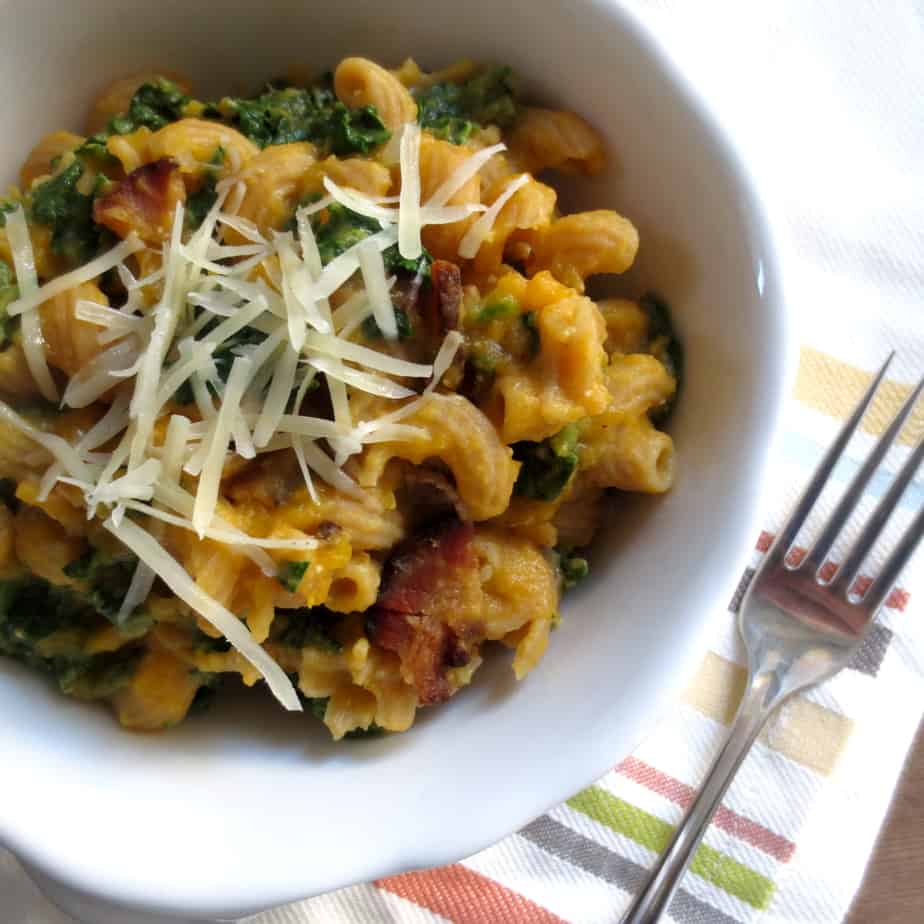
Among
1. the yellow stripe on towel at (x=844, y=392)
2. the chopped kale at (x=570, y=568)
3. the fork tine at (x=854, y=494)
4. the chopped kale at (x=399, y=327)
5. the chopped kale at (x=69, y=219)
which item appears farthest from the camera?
the yellow stripe on towel at (x=844, y=392)

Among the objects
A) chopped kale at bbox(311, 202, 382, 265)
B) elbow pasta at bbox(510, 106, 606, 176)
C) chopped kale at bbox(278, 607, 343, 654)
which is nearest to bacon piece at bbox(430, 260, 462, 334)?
chopped kale at bbox(311, 202, 382, 265)

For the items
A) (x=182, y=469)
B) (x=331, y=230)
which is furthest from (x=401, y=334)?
(x=182, y=469)

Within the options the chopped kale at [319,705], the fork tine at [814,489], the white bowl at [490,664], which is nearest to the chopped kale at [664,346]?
the white bowl at [490,664]

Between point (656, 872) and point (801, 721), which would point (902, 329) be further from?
point (656, 872)

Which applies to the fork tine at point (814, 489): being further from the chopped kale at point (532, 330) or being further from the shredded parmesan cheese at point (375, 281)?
the shredded parmesan cheese at point (375, 281)

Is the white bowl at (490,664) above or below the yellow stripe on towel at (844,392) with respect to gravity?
below

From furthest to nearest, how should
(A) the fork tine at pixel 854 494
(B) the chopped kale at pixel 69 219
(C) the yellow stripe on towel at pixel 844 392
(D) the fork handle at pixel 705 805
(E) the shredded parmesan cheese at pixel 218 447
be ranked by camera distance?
(C) the yellow stripe on towel at pixel 844 392
(A) the fork tine at pixel 854 494
(D) the fork handle at pixel 705 805
(B) the chopped kale at pixel 69 219
(E) the shredded parmesan cheese at pixel 218 447
